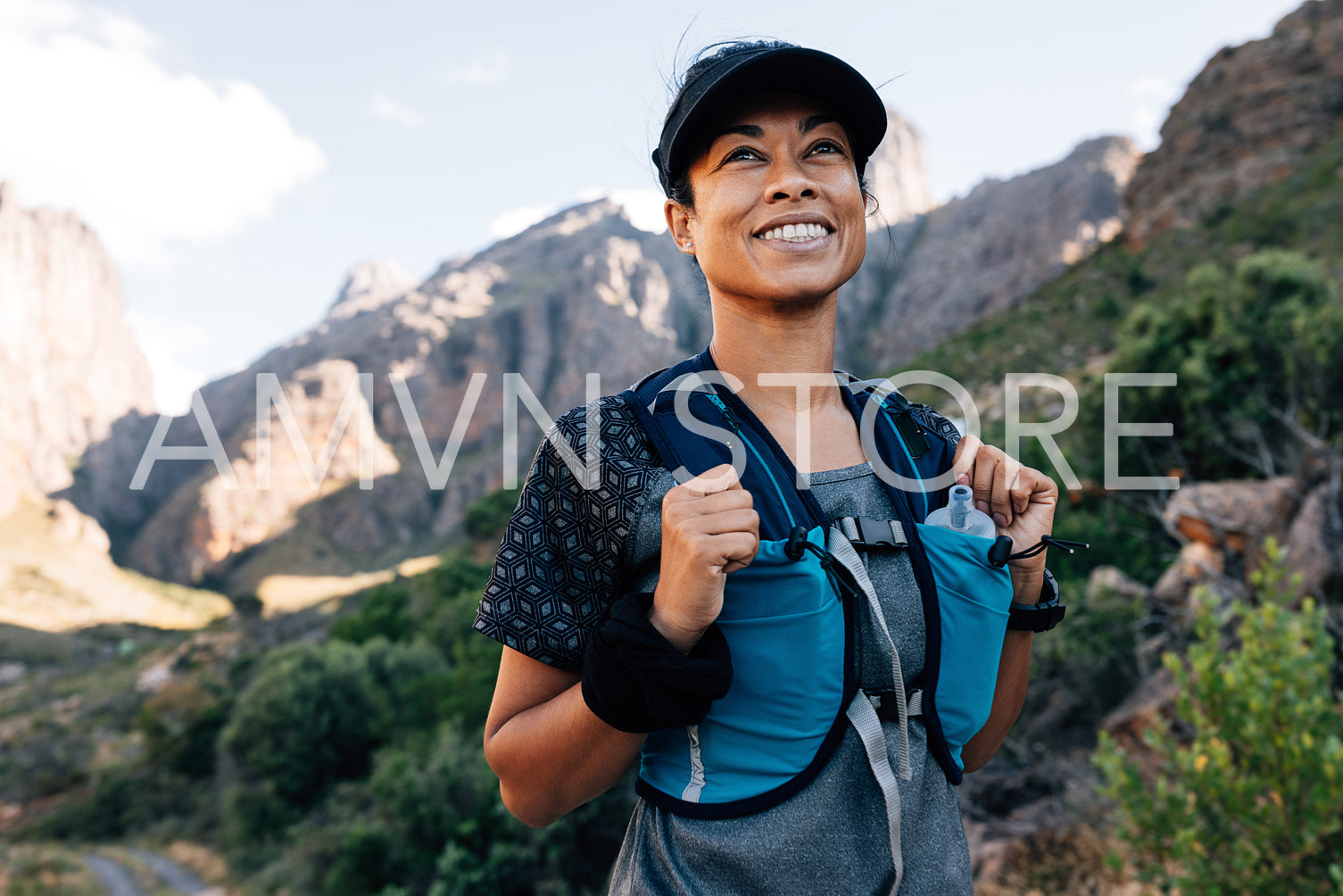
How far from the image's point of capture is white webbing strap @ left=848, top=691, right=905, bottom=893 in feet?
3.53

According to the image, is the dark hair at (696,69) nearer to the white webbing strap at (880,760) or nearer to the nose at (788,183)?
the nose at (788,183)

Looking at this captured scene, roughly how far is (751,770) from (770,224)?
0.90m

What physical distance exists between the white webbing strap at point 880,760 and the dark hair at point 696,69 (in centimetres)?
95

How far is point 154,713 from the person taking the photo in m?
30.6

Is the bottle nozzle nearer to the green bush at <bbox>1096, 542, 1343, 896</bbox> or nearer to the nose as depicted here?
the nose

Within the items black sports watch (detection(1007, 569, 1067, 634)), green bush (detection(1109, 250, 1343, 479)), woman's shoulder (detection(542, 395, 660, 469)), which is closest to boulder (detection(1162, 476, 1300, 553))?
green bush (detection(1109, 250, 1343, 479))

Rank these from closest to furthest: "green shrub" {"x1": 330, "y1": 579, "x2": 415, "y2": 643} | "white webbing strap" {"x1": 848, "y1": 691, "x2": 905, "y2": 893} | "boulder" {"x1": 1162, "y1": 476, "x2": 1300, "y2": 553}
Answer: "white webbing strap" {"x1": 848, "y1": 691, "x2": 905, "y2": 893}
"boulder" {"x1": 1162, "y1": 476, "x2": 1300, "y2": 553}
"green shrub" {"x1": 330, "y1": 579, "x2": 415, "y2": 643}

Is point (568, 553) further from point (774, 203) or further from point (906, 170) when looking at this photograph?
point (906, 170)

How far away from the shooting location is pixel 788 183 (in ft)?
4.26

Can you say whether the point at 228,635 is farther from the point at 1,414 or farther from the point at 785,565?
the point at 785,565

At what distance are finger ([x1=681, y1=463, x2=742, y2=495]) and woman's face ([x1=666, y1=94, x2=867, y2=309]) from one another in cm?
43

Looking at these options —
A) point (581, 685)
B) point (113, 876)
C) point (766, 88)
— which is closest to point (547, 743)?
point (581, 685)

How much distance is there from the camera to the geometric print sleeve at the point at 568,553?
1120 mm

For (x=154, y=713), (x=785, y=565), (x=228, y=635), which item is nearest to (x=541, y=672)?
(x=785, y=565)
